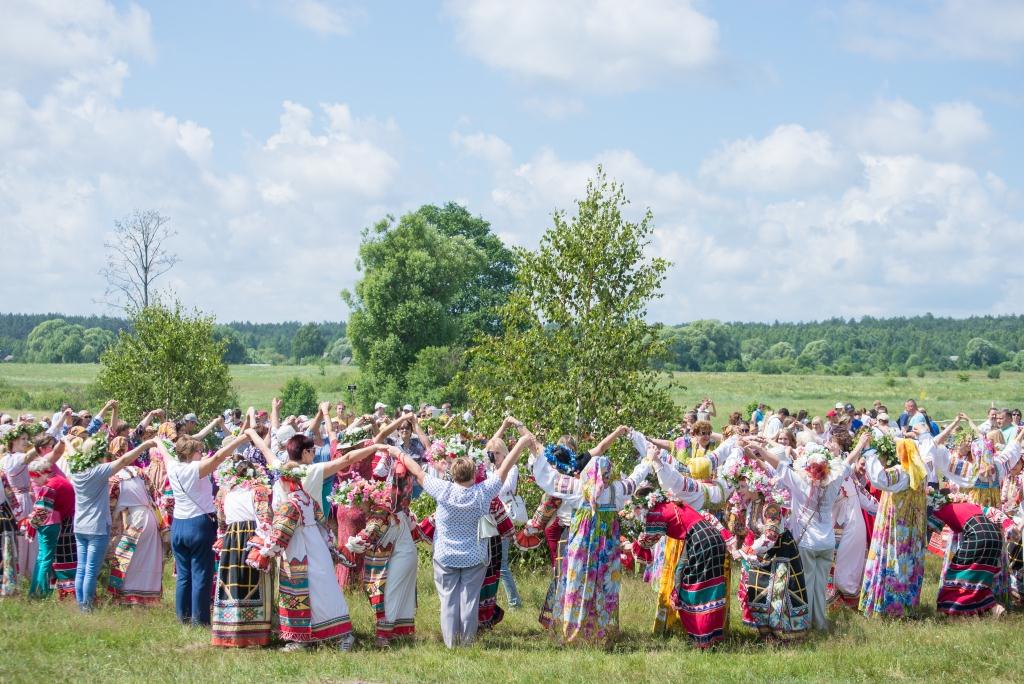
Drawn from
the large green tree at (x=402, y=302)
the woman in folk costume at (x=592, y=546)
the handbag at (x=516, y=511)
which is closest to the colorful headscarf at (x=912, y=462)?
the woman in folk costume at (x=592, y=546)

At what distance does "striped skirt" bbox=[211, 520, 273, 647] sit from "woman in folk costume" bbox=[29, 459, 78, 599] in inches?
121

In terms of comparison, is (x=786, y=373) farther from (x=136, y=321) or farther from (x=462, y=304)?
(x=136, y=321)

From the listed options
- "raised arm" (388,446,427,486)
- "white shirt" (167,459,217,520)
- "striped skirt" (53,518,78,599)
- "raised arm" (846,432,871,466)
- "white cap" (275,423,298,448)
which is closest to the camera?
"raised arm" (388,446,427,486)

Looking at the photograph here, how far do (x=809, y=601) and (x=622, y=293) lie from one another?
5903 millimetres

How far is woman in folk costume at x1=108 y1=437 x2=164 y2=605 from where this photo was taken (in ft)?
37.2

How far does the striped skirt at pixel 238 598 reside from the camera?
9.34m

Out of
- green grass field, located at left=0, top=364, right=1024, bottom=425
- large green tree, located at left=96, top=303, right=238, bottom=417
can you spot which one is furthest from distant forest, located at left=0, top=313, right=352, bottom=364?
large green tree, located at left=96, top=303, right=238, bottom=417

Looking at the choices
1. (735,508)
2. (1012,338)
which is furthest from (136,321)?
(1012,338)

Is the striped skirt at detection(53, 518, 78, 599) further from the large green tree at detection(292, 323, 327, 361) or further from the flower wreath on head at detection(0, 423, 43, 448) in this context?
the large green tree at detection(292, 323, 327, 361)

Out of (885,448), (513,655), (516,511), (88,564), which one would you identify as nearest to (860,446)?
(885,448)

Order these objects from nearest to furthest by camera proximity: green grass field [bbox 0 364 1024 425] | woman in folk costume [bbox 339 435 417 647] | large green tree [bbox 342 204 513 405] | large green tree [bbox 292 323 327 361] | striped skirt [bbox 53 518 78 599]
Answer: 1. woman in folk costume [bbox 339 435 417 647]
2. striped skirt [bbox 53 518 78 599]
3. large green tree [bbox 342 204 513 405]
4. green grass field [bbox 0 364 1024 425]
5. large green tree [bbox 292 323 327 361]

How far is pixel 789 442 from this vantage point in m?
12.9

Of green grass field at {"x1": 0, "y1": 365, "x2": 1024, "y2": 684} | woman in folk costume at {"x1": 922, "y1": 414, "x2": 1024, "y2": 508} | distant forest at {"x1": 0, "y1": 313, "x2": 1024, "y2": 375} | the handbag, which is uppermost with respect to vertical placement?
distant forest at {"x1": 0, "y1": 313, "x2": 1024, "y2": 375}

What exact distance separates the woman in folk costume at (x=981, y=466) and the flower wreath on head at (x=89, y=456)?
9.18 m
